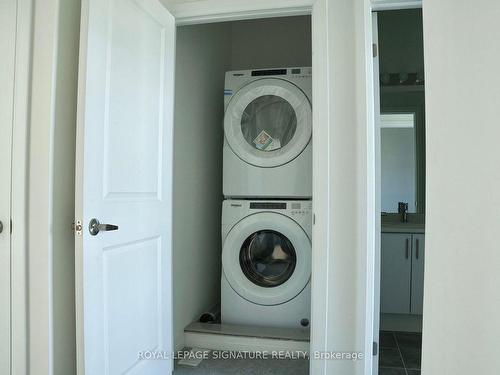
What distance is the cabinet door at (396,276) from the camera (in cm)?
256

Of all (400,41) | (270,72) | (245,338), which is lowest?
(245,338)

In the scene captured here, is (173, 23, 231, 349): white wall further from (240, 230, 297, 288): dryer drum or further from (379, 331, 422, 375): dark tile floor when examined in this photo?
(379, 331, 422, 375): dark tile floor

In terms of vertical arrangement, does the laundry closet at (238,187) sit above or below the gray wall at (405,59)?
below

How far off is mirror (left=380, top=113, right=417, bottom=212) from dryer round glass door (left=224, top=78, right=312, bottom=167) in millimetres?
1129

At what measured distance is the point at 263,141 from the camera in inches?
94.1

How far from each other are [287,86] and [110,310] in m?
Answer: 1.73

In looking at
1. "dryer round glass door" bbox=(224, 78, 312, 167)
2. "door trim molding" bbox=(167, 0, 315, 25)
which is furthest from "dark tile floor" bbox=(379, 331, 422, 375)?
"door trim molding" bbox=(167, 0, 315, 25)

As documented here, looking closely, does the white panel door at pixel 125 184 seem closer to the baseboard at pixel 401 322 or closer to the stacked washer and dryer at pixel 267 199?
the stacked washer and dryer at pixel 267 199

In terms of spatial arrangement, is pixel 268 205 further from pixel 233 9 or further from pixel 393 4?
pixel 393 4

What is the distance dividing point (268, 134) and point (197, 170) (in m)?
0.58

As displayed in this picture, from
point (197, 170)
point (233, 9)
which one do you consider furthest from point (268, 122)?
point (233, 9)

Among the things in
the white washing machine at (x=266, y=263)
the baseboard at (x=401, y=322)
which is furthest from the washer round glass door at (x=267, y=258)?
the baseboard at (x=401, y=322)

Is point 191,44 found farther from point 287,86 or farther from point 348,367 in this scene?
point 348,367

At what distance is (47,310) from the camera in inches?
48.3
